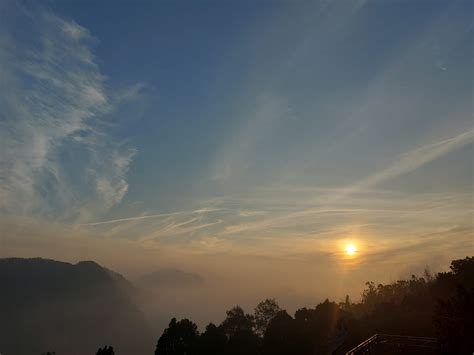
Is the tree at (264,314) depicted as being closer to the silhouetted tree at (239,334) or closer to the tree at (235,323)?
the silhouetted tree at (239,334)

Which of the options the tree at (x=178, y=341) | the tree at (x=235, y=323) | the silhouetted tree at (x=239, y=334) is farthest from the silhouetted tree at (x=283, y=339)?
the tree at (x=178, y=341)

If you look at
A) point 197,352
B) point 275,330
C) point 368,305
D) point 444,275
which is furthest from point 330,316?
point 368,305

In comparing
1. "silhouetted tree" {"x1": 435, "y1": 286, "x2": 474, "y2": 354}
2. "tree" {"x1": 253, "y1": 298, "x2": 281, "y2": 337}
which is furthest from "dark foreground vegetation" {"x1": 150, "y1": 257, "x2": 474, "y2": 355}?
"silhouetted tree" {"x1": 435, "y1": 286, "x2": 474, "y2": 354}

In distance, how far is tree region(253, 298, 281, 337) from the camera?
2837 inches

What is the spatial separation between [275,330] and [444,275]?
3024 cm

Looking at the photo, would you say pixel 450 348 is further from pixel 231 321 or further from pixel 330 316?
pixel 231 321

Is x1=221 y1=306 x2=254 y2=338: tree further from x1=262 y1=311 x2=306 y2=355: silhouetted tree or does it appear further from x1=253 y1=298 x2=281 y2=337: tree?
x1=262 y1=311 x2=306 y2=355: silhouetted tree

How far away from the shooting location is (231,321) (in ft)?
220

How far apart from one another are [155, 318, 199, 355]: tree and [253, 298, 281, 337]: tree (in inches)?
661

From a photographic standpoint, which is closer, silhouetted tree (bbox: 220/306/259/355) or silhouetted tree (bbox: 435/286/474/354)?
silhouetted tree (bbox: 435/286/474/354)

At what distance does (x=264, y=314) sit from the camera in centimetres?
7362

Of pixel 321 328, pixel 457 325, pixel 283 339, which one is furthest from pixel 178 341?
pixel 457 325

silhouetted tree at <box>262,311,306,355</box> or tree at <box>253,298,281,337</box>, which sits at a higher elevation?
tree at <box>253,298,281,337</box>

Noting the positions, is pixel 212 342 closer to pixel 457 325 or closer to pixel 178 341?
pixel 178 341
